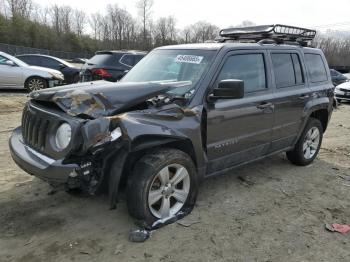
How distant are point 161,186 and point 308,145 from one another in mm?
3350

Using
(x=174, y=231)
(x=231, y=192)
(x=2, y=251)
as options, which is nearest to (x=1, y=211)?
(x=2, y=251)

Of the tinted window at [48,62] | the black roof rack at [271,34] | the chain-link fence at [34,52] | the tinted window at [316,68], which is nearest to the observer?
the black roof rack at [271,34]

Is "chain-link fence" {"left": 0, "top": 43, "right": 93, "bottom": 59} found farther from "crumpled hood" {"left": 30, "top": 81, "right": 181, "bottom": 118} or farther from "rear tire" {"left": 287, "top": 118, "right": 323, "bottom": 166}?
"crumpled hood" {"left": 30, "top": 81, "right": 181, "bottom": 118}

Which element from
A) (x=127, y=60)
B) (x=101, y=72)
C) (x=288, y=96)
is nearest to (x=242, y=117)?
(x=288, y=96)

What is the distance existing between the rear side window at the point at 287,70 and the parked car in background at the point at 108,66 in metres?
6.63

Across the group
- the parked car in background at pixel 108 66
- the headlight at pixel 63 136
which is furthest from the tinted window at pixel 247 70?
the parked car in background at pixel 108 66

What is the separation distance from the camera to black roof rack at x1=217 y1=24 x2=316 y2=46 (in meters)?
A: 5.56

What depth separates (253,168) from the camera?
5.96 m

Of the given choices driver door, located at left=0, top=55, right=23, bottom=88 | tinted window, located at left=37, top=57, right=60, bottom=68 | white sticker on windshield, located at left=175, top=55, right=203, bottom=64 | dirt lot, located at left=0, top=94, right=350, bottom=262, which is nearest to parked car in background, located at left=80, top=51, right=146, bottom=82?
driver door, located at left=0, top=55, right=23, bottom=88

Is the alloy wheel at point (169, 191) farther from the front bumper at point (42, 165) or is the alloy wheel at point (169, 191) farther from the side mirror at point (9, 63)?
the side mirror at point (9, 63)

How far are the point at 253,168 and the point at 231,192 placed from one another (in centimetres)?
114

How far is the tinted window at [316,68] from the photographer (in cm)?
596

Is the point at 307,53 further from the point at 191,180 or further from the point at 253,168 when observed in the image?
the point at 191,180

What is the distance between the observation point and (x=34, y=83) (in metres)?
13.3
